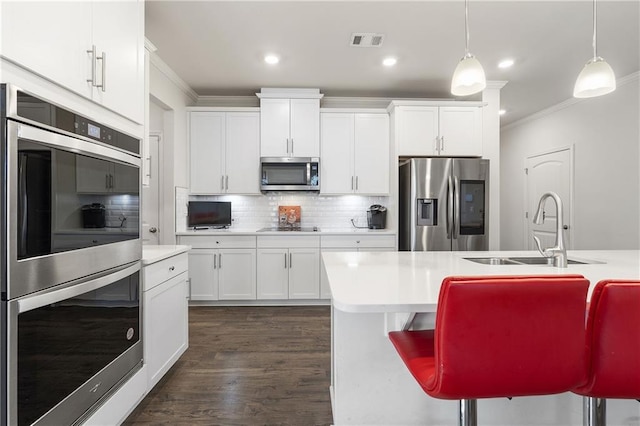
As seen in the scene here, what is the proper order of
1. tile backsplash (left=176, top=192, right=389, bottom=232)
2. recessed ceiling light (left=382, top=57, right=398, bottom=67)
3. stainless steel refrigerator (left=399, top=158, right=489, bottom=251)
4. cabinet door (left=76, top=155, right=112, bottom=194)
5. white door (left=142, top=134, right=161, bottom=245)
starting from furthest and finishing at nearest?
tile backsplash (left=176, top=192, right=389, bottom=232) → white door (left=142, top=134, right=161, bottom=245) → stainless steel refrigerator (left=399, top=158, right=489, bottom=251) → recessed ceiling light (left=382, top=57, right=398, bottom=67) → cabinet door (left=76, top=155, right=112, bottom=194)

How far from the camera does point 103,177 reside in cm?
146

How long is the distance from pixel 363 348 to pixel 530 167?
18.1 ft

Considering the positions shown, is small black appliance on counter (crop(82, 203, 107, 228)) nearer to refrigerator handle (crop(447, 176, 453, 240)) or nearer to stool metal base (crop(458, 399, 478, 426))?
stool metal base (crop(458, 399, 478, 426))

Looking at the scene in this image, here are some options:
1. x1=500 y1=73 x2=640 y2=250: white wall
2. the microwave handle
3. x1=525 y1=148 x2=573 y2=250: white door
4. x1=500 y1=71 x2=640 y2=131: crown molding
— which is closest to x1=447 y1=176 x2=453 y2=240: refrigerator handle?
x1=525 y1=148 x2=573 y2=250: white door

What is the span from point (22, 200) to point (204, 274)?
2.87 m

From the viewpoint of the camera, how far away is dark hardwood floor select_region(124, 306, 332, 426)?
1.84 metres

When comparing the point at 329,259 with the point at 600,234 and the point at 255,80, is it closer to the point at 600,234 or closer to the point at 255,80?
the point at 255,80

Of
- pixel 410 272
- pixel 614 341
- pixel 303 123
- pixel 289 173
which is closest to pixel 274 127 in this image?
pixel 303 123

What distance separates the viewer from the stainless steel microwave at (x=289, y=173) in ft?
13.2

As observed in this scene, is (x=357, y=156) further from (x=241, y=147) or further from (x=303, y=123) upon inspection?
(x=241, y=147)

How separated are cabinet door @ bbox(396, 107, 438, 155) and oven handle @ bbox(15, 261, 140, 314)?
3.23 m

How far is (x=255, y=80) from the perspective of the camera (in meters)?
3.85

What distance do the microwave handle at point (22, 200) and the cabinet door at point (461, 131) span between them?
3.83m

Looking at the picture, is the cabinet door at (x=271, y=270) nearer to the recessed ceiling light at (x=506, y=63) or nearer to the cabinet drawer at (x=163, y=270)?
the cabinet drawer at (x=163, y=270)
